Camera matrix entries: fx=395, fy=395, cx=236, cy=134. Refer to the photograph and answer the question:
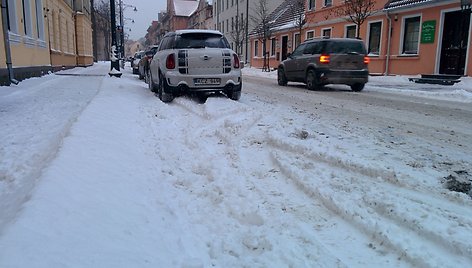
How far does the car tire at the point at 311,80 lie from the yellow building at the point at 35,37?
31.5 ft

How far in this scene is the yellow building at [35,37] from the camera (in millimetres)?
11789

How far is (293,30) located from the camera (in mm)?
32875

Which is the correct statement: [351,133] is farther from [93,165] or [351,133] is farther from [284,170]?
[93,165]

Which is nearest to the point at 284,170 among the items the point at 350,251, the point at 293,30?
the point at 350,251

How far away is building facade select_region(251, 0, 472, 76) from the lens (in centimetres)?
1716

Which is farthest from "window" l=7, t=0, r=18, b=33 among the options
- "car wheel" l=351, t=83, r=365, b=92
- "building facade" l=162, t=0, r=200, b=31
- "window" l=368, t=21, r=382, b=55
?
"building facade" l=162, t=0, r=200, b=31

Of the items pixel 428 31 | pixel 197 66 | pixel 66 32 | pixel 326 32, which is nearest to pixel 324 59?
pixel 197 66

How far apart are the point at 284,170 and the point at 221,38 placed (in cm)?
628

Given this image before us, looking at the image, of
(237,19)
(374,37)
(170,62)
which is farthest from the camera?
(237,19)

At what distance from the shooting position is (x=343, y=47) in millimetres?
13500

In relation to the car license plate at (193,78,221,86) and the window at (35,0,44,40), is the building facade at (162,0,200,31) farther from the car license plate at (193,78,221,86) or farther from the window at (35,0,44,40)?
the car license plate at (193,78,221,86)

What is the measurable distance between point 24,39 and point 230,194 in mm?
13587

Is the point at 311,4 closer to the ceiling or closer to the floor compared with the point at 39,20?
closer to the ceiling

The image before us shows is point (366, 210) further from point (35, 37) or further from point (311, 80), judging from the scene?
point (35, 37)
